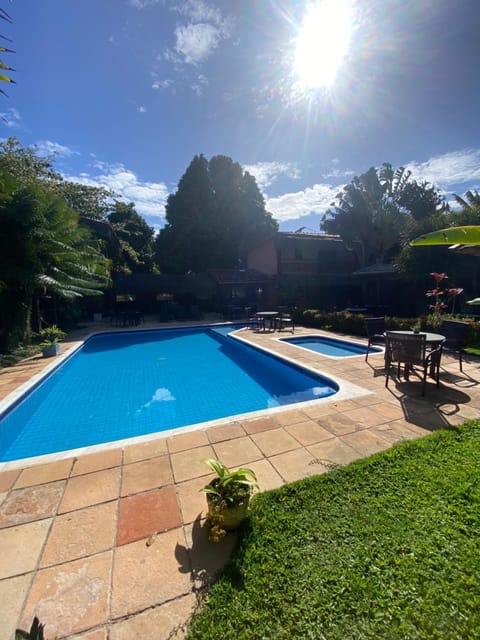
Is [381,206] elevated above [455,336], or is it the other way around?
[381,206]

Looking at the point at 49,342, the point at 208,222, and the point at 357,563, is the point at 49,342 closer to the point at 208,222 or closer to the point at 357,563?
the point at 357,563

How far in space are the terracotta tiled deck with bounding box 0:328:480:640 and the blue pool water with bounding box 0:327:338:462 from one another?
1.45m

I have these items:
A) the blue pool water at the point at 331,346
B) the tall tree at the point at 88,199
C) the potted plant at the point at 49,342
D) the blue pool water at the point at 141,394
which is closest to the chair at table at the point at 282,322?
the blue pool water at the point at 331,346

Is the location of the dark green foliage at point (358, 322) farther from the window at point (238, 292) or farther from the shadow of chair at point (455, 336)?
the window at point (238, 292)

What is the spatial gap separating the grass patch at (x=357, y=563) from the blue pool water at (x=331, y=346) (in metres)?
6.42

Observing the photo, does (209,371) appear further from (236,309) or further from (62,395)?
(236,309)

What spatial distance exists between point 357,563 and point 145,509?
1799 mm

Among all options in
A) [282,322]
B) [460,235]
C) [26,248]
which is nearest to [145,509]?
[460,235]

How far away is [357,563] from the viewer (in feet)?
6.15

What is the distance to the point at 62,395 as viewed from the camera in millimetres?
6602

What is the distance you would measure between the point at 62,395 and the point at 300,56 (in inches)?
416

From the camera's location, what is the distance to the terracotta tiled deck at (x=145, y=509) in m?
1.69

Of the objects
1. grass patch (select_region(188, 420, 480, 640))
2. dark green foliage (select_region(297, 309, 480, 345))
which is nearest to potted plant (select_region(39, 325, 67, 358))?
grass patch (select_region(188, 420, 480, 640))

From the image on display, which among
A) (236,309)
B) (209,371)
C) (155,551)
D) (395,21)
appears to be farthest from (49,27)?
(236,309)
